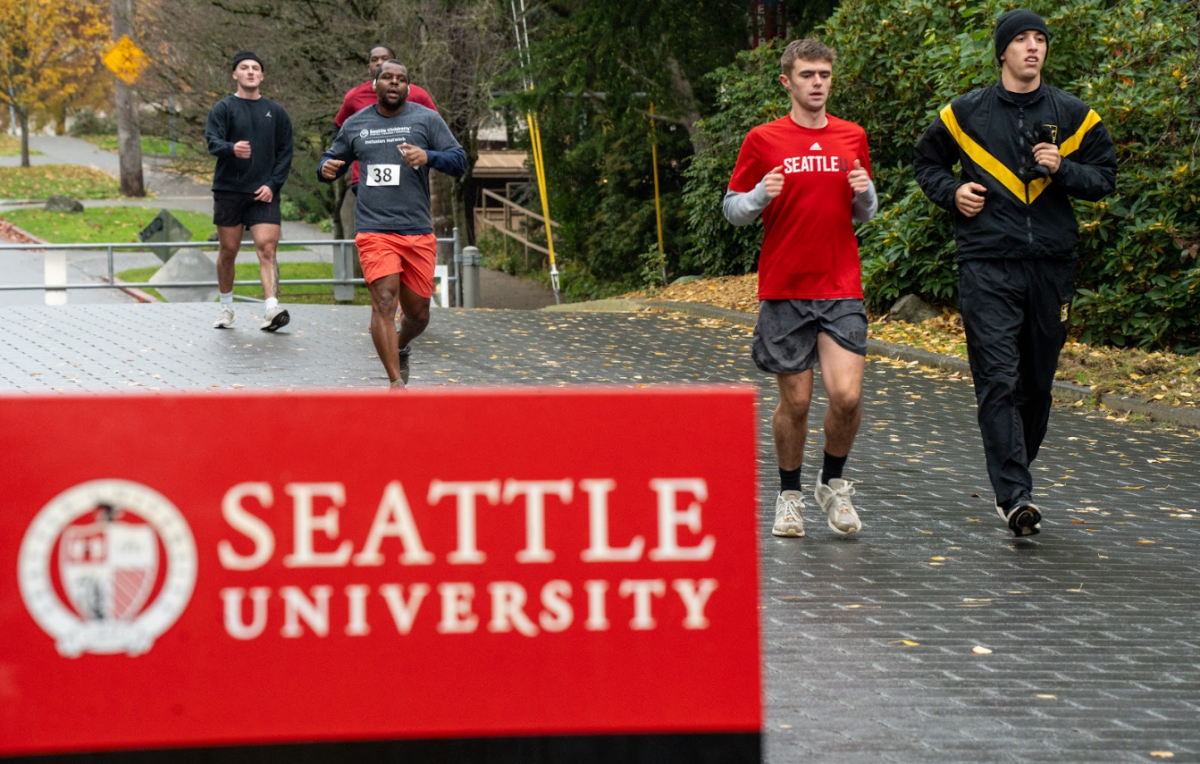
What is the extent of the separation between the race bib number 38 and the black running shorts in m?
3.19

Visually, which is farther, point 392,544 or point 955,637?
point 955,637

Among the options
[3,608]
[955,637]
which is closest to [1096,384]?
[955,637]

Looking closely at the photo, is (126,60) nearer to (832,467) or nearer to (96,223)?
(96,223)

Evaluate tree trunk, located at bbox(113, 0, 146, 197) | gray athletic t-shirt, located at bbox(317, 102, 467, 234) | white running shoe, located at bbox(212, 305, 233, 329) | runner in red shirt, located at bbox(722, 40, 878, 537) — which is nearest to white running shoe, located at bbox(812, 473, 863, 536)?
runner in red shirt, located at bbox(722, 40, 878, 537)

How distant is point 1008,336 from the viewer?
6316 mm

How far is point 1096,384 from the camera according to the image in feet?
36.7

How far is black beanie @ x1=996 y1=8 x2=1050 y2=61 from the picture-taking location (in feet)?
20.2

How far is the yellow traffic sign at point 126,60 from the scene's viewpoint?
1040 inches

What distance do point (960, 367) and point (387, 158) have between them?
232 inches

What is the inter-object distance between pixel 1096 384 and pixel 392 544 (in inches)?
362

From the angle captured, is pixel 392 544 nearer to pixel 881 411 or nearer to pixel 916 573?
pixel 916 573

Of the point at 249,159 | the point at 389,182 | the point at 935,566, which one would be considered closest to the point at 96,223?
the point at 249,159

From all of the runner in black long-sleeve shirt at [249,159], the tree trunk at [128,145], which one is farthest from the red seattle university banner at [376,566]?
the tree trunk at [128,145]

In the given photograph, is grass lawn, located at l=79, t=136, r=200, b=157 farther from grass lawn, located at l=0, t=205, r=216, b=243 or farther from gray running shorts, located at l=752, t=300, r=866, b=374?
gray running shorts, located at l=752, t=300, r=866, b=374
